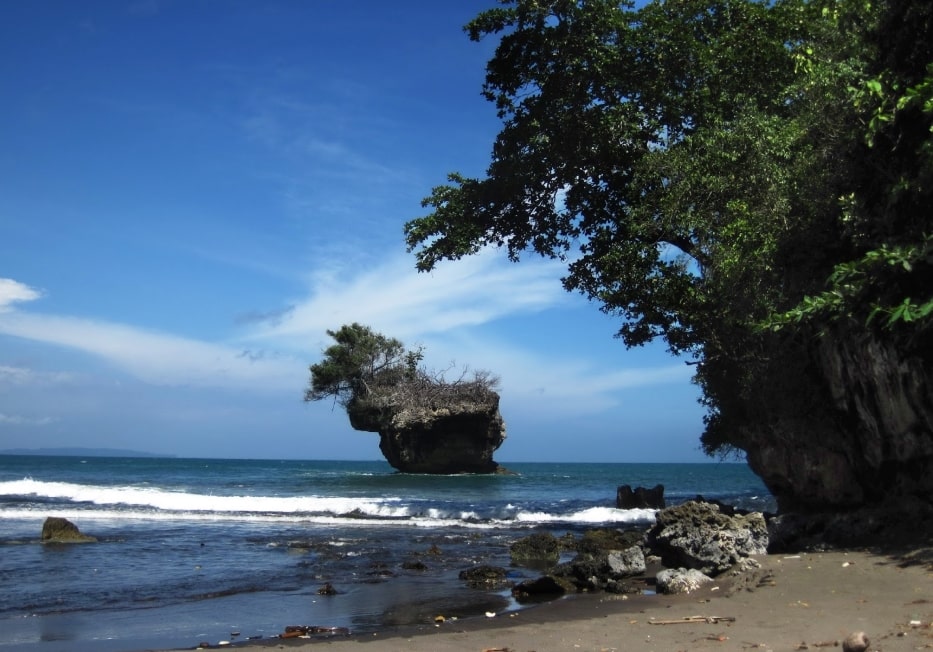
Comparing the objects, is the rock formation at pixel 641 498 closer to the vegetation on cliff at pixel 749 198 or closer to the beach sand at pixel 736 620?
the vegetation on cliff at pixel 749 198

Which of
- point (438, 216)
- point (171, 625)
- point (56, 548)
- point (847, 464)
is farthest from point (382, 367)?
point (171, 625)

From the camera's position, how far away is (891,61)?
8156mm

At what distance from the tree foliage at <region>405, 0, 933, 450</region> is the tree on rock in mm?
33519

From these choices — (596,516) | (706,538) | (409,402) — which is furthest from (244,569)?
(409,402)

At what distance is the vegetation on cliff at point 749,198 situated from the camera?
859 centimetres

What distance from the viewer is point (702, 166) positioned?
49.6 feet

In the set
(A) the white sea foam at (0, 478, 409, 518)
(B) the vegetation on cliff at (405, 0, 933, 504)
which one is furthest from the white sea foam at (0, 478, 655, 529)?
(B) the vegetation on cliff at (405, 0, 933, 504)

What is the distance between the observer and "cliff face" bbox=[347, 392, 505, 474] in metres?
52.9

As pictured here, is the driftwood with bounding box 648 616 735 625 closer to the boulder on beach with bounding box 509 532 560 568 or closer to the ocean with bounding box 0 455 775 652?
the ocean with bounding box 0 455 775 652

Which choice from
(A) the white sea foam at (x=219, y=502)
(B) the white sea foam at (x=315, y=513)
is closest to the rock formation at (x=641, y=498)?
(B) the white sea foam at (x=315, y=513)

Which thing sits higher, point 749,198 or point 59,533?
point 749,198

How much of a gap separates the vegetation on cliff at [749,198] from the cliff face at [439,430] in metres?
33.0

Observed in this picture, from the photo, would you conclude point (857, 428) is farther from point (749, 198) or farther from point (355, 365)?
point (355, 365)

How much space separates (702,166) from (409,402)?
3950 centimetres
